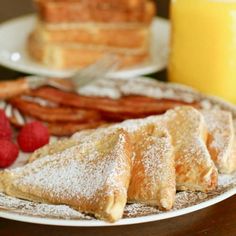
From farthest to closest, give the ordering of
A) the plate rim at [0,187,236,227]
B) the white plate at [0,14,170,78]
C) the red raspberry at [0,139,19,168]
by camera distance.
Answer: the white plate at [0,14,170,78] → the red raspberry at [0,139,19,168] → the plate rim at [0,187,236,227]

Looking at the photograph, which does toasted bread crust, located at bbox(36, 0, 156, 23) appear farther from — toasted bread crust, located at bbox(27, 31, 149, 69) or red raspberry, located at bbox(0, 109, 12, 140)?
red raspberry, located at bbox(0, 109, 12, 140)

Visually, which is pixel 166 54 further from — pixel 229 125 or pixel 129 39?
pixel 229 125

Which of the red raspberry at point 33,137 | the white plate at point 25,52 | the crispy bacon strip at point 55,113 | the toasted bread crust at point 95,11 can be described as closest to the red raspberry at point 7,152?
the red raspberry at point 33,137

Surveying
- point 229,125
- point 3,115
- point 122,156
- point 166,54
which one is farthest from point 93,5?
→ point 122,156

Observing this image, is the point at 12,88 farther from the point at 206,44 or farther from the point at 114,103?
the point at 206,44

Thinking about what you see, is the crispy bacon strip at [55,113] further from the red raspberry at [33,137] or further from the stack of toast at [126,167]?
the stack of toast at [126,167]

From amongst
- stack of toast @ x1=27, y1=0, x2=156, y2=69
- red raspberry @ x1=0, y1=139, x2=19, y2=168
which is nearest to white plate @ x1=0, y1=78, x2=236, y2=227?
red raspberry @ x1=0, y1=139, x2=19, y2=168
